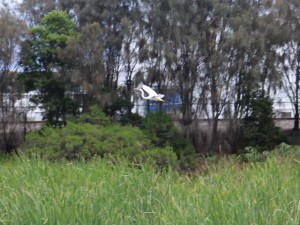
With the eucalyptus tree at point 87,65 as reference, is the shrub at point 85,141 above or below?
below

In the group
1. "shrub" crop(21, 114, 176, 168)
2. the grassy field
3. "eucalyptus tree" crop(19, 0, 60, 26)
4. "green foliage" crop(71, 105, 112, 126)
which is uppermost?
"eucalyptus tree" crop(19, 0, 60, 26)

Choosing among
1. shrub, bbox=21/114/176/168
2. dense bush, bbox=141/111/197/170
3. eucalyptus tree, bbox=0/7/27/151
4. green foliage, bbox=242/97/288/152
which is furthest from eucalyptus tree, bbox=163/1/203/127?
shrub, bbox=21/114/176/168

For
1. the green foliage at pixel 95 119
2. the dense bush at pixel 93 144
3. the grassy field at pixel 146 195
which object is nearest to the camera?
the grassy field at pixel 146 195

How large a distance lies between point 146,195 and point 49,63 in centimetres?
1418

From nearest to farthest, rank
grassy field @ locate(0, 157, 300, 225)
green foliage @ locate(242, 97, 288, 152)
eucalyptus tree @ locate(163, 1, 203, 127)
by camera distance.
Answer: grassy field @ locate(0, 157, 300, 225), green foliage @ locate(242, 97, 288, 152), eucalyptus tree @ locate(163, 1, 203, 127)

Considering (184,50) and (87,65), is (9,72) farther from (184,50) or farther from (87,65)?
(184,50)

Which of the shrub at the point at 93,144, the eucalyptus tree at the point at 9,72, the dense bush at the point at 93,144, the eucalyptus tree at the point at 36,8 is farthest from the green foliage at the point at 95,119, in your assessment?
the eucalyptus tree at the point at 36,8

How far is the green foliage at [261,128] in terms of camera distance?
19.1 metres

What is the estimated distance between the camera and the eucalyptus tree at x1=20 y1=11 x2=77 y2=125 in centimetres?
1920

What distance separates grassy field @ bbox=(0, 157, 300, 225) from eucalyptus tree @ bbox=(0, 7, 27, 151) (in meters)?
12.6

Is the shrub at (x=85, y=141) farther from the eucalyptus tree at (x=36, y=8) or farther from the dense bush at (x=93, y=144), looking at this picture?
the eucalyptus tree at (x=36, y=8)

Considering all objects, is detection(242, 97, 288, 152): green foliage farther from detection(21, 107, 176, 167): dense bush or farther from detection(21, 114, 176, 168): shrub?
→ detection(21, 114, 176, 168): shrub

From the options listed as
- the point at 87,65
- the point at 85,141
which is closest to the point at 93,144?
the point at 85,141

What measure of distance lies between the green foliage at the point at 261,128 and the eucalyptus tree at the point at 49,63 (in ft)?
19.7
